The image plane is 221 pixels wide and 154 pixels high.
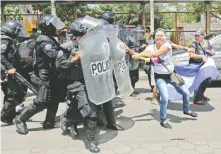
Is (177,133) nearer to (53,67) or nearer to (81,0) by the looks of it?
(53,67)

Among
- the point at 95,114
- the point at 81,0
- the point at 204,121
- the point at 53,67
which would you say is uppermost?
the point at 81,0

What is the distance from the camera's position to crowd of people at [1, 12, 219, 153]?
4.66 m

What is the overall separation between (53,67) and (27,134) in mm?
1126

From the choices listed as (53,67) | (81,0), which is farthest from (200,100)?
(81,0)

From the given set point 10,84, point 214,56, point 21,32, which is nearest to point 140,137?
point 10,84

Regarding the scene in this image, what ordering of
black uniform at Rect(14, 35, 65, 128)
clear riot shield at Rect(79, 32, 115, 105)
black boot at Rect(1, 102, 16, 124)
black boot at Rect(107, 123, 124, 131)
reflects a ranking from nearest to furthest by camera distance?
clear riot shield at Rect(79, 32, 115, 105) → black uniform at Rect(14, 35, 65, 128) → black boot at Rect(107, 123, 124, 131) → black boot at Rect(1, 102, 16, 124)

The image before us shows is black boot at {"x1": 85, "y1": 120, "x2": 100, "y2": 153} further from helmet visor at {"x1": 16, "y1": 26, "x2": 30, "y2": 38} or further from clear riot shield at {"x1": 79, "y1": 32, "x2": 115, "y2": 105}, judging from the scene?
helmet visor at {"x1": 16, "y1": 26, "x2": 30, "y2": 38}

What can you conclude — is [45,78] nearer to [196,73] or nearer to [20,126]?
[20,126]

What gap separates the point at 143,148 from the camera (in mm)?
4734

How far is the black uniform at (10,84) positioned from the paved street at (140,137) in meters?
0.26

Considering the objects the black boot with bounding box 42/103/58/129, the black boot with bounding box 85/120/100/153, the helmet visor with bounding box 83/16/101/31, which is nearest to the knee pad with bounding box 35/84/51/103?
the black boot with bounding box 42/103/58/129

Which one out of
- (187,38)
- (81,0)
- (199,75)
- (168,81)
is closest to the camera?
(168,81)

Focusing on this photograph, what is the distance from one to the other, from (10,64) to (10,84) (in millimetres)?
376

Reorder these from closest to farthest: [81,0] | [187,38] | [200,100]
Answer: [200,100] < [81,0] < [187,38]
